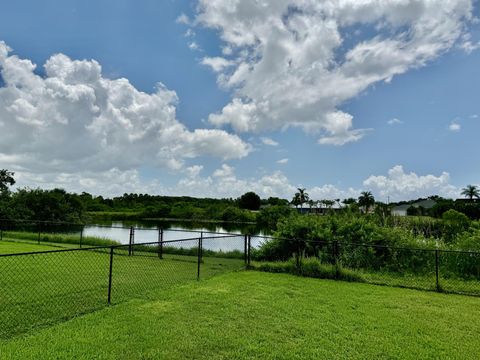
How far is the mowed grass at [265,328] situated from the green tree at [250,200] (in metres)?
84.2

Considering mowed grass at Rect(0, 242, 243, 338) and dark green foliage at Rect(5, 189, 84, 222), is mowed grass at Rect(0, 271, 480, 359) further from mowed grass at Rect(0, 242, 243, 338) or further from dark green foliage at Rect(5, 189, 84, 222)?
dark green foliage at Rect(5, 189, 84, 222)

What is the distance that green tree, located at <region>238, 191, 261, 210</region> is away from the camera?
9131cm

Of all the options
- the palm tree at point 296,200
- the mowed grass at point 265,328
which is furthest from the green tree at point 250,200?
the mowed grass at point 265,328

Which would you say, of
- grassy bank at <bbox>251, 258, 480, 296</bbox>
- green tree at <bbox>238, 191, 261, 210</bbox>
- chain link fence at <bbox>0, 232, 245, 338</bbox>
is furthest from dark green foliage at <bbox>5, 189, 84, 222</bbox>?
green tree at <bbox>238, 191, 261, 210</bbox>

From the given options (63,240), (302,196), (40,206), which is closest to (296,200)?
(302,196)

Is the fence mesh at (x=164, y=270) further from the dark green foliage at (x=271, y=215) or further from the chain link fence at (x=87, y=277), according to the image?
the dark green foliage at (x=271, y=215)

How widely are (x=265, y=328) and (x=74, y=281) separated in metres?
4.50

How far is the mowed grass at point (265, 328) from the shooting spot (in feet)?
12.5

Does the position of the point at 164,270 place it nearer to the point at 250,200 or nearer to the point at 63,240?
the point at 63,240

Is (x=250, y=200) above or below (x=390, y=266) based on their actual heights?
above

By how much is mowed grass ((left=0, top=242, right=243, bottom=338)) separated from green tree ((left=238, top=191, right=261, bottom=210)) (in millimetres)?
79658

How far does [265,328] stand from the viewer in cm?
464

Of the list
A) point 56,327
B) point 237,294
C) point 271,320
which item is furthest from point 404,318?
point 56,327

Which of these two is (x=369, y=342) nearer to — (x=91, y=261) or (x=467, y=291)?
(x=467, y=291)
